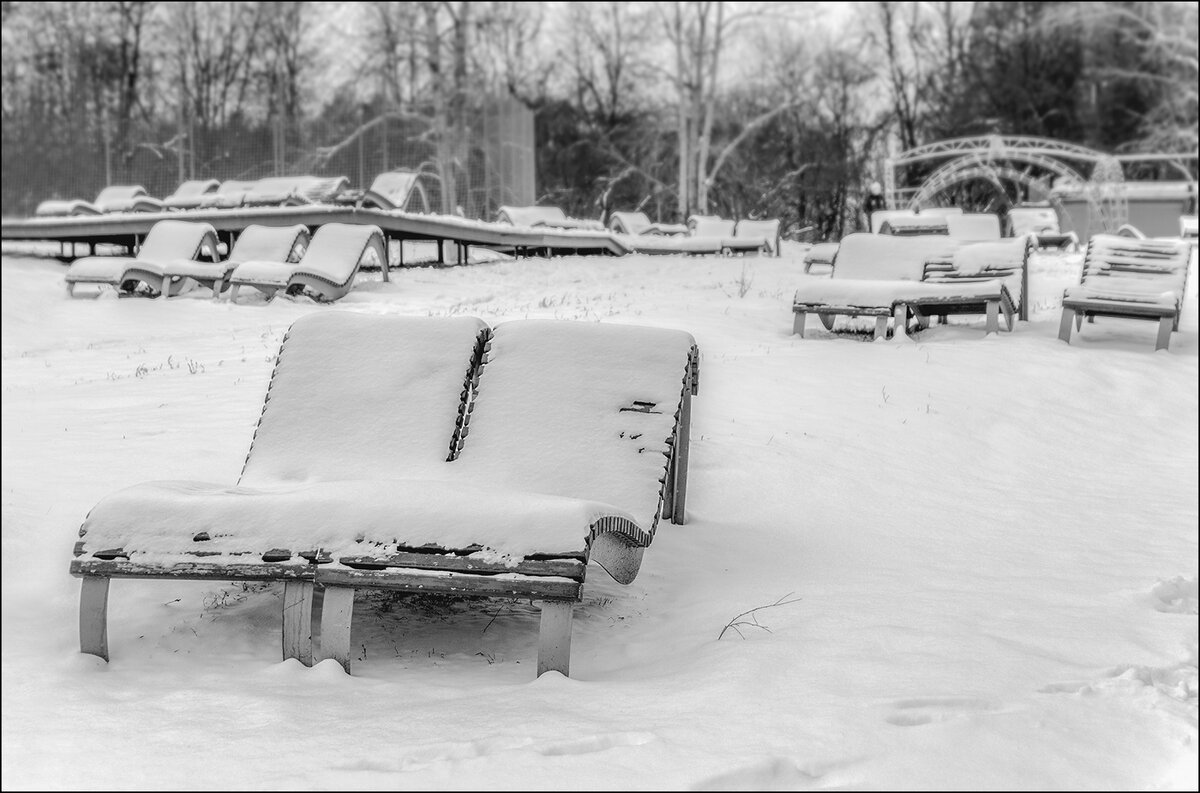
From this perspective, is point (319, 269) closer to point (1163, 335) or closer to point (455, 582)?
point (1163, 335)

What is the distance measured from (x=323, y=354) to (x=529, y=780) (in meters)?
2.20

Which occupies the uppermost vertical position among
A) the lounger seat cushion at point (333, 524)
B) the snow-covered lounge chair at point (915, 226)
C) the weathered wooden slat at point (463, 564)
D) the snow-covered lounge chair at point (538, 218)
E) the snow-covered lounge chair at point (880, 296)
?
the snow-covered lounge chair at point (538, 218)

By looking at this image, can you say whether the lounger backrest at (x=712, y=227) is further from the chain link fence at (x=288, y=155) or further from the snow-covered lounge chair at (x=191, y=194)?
Answer: the snow-covered lounge chair at (x=191, y=194)

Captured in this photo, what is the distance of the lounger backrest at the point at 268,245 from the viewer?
11.7 meters

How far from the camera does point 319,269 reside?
1079 centimetres

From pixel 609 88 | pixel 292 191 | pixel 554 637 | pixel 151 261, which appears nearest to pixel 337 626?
pixel 554 637

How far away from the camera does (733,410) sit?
19.2ft

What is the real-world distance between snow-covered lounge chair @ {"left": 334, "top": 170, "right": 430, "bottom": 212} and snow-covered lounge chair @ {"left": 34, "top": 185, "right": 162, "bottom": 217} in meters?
3.05

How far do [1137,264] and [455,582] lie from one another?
312 inches

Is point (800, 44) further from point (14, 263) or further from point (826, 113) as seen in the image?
point (14, 263)

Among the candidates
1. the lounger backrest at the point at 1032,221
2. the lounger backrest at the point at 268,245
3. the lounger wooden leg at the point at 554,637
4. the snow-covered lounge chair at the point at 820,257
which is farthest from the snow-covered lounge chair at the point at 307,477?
the lounger backrest at the point at 1032,221

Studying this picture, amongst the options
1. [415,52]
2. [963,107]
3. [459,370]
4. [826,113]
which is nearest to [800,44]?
[826,113]

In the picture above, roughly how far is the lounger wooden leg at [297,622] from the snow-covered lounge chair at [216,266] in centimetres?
846

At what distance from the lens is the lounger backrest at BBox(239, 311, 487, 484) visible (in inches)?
147
